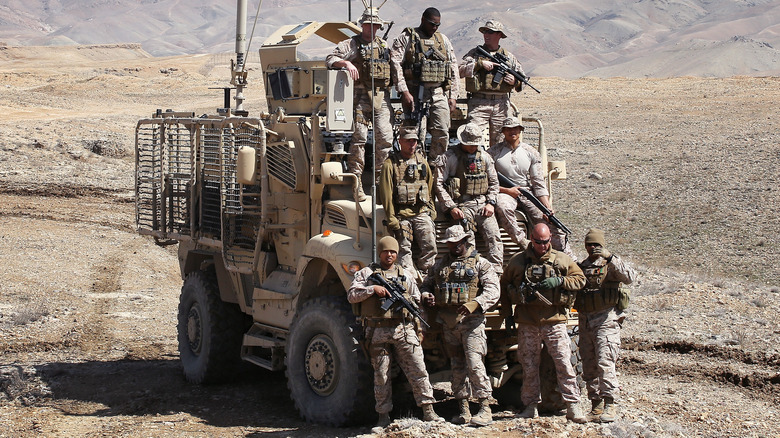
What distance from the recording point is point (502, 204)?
970cm

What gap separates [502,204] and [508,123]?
0.95 m

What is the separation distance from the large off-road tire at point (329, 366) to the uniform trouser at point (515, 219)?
1.62 metres

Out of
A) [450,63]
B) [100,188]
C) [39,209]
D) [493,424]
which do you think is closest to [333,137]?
[450,63]

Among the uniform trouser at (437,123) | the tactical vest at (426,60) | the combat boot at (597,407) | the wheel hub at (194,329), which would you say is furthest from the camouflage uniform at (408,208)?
the wheel hub at (194,329)

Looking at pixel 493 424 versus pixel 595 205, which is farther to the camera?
pixel 595 205

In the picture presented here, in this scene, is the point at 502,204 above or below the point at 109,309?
above

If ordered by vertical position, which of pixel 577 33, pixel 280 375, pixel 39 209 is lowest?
pixel 280 375

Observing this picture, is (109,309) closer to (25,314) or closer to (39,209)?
(25,314)

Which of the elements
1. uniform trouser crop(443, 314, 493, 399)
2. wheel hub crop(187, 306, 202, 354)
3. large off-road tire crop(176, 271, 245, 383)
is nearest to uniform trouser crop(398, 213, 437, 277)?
uniform trouser crop(443, 314, 493, 399)

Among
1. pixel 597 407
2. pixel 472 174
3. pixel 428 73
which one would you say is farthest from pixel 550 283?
pixel 428 73

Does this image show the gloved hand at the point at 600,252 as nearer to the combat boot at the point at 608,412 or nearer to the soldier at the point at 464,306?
the soldier at the point at 464,306

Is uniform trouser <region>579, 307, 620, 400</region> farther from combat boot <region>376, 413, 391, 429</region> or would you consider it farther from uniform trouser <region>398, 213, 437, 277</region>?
combat boot <region>376, 413, 391, 429</region>

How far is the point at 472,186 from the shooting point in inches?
376

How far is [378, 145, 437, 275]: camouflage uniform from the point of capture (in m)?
9.15
